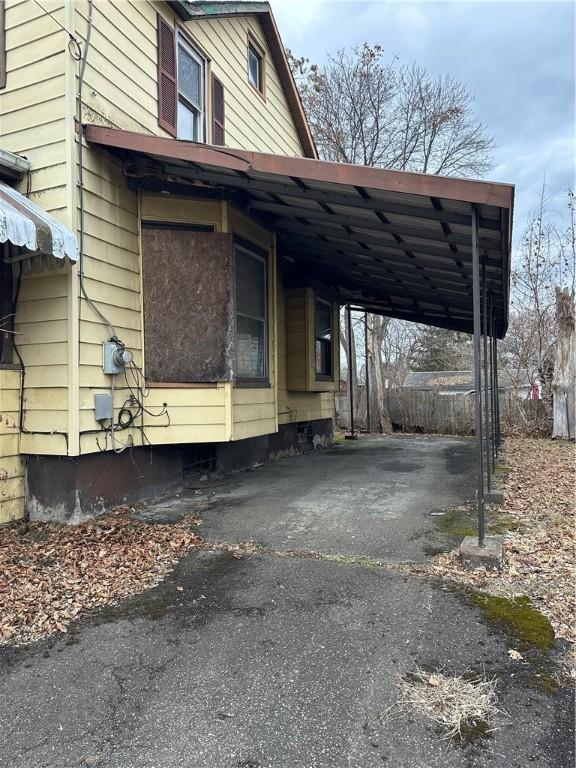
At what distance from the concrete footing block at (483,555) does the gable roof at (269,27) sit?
22.1 ft

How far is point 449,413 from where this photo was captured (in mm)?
14125

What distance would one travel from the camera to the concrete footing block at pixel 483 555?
344 cm

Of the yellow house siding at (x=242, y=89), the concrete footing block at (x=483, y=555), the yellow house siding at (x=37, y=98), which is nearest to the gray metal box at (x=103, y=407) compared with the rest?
the yellow house siding at (x=37, y=98)

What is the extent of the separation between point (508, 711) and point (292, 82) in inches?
410

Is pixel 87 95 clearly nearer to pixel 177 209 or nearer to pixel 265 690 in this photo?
pixel 177 209

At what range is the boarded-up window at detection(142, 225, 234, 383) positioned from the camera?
212 inches

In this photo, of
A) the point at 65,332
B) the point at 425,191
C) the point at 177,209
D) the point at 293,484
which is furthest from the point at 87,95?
the point at 293,484

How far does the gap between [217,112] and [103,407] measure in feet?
15.8

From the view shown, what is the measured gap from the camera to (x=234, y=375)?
5.54m

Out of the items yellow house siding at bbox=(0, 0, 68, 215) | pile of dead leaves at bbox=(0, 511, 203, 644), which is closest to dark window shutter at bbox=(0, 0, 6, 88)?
yellow house siding at bbox=(0, 0, 68, 215)

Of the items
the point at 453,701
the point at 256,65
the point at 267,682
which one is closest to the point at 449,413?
the point at 256,65

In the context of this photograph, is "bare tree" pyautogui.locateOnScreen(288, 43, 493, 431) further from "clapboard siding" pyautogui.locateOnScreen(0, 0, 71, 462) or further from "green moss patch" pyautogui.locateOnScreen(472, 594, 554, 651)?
"green moss patch" pyautogui.locateOnScreen(472, 594, 554, 651)

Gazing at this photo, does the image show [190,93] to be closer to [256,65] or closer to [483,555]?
[256,65]

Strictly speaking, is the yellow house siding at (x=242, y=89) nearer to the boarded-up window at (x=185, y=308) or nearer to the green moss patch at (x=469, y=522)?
the boarded-up window at (x=185, y=308)
